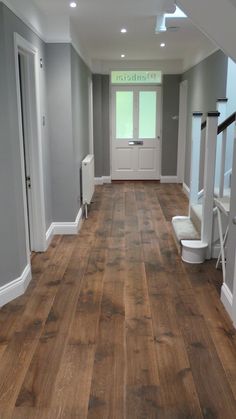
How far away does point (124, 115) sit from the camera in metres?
8.73

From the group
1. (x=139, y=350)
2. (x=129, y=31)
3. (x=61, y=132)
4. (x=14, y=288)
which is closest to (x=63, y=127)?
(x=61, y=132)

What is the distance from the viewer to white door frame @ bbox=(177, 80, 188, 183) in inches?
322

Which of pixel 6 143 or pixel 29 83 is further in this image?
pixel 29 83

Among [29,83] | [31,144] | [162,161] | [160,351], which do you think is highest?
[29,83]

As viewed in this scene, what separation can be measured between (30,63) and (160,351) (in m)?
2.97

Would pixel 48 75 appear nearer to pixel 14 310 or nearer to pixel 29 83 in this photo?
pixel 29 83

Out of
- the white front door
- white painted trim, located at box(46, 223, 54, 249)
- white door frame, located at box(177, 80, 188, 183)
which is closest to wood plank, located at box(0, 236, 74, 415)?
white painted trim, located at box(46, 223, 54, 249)

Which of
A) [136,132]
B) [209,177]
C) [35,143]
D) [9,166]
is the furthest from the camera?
[136,132]

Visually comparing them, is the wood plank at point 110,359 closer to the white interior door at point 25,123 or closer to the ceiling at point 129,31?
the white interior door at point 25,123

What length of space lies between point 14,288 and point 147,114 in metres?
6.33

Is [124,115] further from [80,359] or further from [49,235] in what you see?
[80,359]

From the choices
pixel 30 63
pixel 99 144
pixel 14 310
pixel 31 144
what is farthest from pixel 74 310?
pixel 99 144

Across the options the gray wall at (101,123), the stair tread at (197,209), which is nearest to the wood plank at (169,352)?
the stair tread at (197,209)

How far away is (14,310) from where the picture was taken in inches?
122
